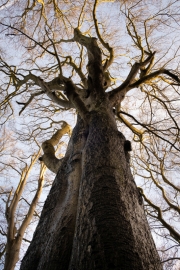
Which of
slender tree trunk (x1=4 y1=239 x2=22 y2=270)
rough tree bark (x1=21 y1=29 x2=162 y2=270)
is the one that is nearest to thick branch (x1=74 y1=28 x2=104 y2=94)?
rough tree bark (x1=21 y1=29 x2=162 y2=270)

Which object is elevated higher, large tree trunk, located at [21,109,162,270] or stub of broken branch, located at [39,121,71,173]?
stub of broken branch, located at [39,121,71,173]

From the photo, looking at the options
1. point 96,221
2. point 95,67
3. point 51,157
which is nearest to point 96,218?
point 96,221

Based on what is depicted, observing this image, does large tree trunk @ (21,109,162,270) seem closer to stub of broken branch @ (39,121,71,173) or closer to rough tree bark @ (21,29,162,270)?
rough tree bark @ (21,29,162,270)

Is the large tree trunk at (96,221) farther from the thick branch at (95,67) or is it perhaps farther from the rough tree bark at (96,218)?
the thick branch at (95,67)

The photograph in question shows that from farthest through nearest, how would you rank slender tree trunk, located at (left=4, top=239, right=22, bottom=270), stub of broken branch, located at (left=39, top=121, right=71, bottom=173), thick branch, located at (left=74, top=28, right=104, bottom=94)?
slender tree trunk, located at (left=4, top=239, right=22, bottom=270)
thick branch, located at (left=74, top=28, right=104, bottom=94)
stub of broken branch, located at (left=39, top=121, right=71, bottom=173)

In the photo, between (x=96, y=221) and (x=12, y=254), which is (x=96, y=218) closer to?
(x=96, y=221)

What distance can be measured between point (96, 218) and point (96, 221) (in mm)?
24

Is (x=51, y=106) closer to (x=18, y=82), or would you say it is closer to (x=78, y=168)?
(x=18, y=82)

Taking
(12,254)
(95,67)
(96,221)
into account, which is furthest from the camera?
(12,254)

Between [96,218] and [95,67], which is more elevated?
[95,67]

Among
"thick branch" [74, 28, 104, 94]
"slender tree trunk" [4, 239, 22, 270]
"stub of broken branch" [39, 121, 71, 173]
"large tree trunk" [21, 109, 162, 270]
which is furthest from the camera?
"slender tree trunk" [4, 239, 22, 270]

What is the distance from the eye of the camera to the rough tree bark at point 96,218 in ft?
3.72

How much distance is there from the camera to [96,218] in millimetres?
1334

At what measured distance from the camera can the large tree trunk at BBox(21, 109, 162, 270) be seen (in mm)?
1129
